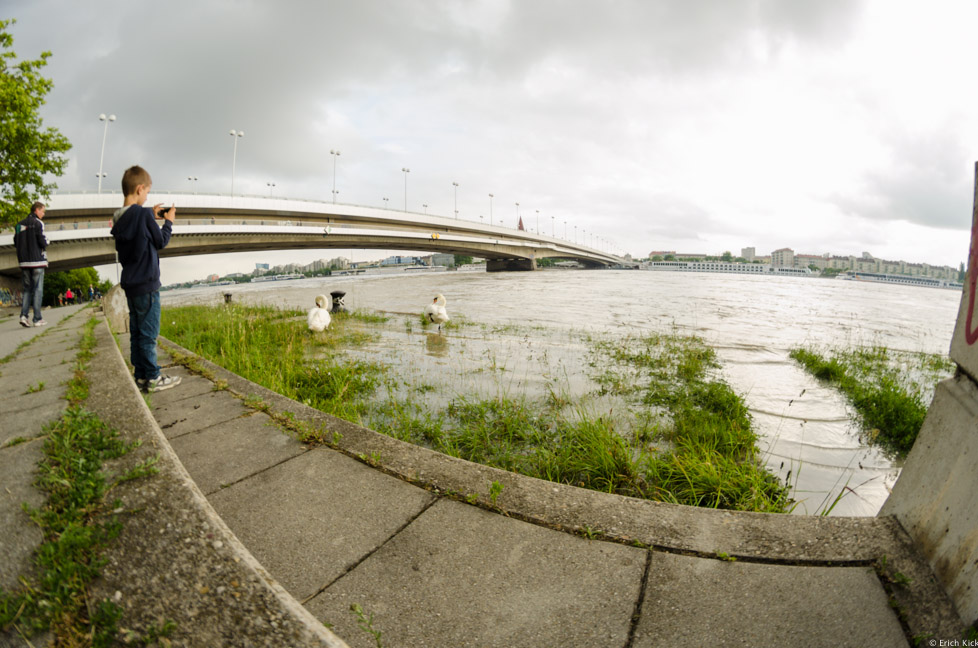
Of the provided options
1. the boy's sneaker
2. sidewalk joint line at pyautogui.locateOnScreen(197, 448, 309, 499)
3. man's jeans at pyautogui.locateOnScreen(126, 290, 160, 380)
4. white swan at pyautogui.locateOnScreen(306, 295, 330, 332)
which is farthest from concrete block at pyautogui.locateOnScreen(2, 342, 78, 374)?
white swan at pyautogui.locateOnScreen(306, 295, 330, 332)

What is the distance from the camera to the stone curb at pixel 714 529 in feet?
4.79

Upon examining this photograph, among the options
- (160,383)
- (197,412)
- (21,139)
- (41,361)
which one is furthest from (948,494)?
(21,139)

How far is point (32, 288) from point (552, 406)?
40.3 ft

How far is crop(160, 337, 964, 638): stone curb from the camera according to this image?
4.79 ft

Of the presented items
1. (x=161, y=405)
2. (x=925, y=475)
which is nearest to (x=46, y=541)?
(x=161, y=405)

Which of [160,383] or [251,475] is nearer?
[251,475]

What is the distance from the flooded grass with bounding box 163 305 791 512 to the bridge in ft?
110

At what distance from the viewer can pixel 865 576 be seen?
1.55 m

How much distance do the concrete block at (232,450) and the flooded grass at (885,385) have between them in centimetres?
505

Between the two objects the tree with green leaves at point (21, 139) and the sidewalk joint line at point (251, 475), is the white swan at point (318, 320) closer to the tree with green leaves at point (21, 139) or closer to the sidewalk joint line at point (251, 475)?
the sidewalk joint line at point (251, 475)

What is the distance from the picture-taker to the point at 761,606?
4.70ft

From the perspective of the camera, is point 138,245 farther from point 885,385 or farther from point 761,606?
point 885,385

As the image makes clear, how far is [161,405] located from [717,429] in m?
4.87

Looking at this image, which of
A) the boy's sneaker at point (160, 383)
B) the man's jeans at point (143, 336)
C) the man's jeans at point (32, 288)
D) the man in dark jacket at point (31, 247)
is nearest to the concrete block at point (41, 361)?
the man's jeans at point (143, 336)
